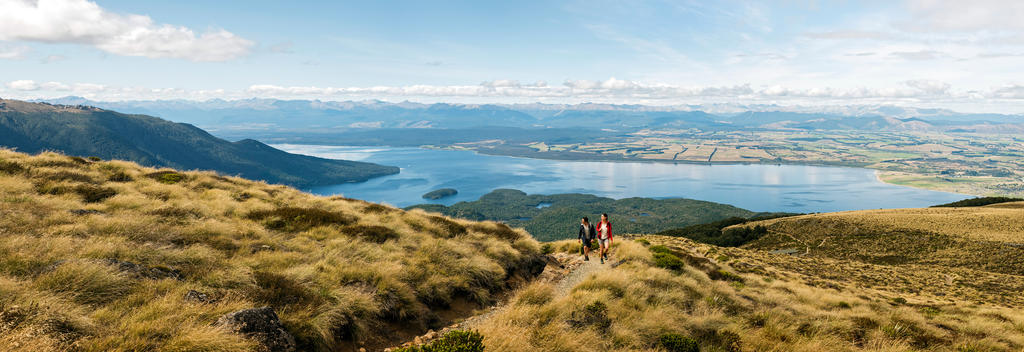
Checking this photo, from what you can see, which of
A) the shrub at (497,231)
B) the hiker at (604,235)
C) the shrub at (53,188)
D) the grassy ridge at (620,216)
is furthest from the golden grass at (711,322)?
the grassy ridge at (620,216)

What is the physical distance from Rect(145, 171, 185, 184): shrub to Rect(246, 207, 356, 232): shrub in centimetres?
797

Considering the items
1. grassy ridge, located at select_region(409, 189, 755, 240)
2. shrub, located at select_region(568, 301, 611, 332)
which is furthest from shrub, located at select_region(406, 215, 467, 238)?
grassy ridge, located at select_region(409, 189, 755, 240)

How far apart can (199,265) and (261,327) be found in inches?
166

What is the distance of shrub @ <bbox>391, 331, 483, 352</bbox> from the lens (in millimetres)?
7742

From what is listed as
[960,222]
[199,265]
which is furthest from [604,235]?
[960,222]

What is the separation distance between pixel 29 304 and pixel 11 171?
651 inches

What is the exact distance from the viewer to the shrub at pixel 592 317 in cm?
1023

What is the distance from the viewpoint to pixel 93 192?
1566cm

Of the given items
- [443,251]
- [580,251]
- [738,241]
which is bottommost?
[738,241]

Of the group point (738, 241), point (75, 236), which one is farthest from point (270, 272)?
point (738, 241)

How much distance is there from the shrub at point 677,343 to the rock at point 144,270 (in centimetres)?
1147

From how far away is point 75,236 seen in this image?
34.2 feet

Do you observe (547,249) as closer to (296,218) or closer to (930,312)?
(296,218)

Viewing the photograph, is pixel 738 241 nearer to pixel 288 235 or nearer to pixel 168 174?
pixel 288 235
